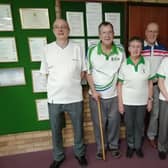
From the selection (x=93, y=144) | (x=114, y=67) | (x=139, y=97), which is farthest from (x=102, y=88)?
(x=93, y=144)

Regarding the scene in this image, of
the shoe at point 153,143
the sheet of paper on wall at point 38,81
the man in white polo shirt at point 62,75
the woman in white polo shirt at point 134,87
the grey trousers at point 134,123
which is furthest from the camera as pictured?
the shoe at point 153,143

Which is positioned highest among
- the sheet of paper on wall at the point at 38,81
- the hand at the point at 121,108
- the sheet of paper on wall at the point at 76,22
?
the sheet of paper on wall at the point at 76,22

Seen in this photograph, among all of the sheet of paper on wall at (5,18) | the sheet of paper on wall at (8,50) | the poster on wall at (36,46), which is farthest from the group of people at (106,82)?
the sheet of paper on wall at (5,18)

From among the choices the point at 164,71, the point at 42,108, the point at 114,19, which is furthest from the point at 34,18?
the point at 164,71

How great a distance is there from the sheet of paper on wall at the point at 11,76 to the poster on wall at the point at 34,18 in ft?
1.79

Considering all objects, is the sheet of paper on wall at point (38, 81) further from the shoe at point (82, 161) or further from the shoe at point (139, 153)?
the shoe at point (139, 153)

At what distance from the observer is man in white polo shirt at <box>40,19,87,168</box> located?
1999mm

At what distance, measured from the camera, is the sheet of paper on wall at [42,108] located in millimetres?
2553

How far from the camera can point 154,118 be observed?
2557mm

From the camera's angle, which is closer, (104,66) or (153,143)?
(104,66)

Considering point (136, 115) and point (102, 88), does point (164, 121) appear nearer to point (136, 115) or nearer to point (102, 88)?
point (136, 115)

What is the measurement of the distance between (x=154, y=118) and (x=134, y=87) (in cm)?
71

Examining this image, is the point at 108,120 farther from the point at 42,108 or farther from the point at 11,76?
the point at 11,76

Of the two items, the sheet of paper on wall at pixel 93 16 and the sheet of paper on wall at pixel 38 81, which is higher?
the sheet of paper on wall at pixel 93 16
